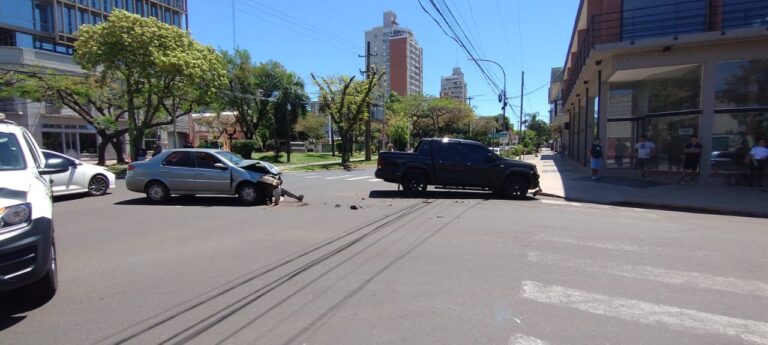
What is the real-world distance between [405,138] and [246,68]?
2511cm

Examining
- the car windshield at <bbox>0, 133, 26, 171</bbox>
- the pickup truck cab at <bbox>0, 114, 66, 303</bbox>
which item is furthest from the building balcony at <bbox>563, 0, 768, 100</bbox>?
the pickup truck cab at <bbox>0, 114, 66, 303</bbox>

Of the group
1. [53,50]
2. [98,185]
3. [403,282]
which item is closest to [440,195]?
[403,282]

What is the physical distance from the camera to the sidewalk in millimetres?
12266

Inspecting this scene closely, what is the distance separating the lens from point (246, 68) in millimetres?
47375

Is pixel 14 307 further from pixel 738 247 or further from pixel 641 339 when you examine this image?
pixel 738 247

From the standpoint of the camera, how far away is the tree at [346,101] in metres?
35.6

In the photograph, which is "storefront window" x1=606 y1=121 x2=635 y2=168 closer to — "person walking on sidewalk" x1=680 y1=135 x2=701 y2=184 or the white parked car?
"person walking on sidewalk" x1=680 y1=135 x2=701 y2=184

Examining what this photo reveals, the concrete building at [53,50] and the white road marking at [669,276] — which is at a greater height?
the concrete building at [53,50]

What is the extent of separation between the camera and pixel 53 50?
45.8 meters

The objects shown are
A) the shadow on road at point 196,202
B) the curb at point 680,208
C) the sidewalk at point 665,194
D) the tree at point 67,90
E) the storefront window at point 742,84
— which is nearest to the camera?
the curb at point 680,208

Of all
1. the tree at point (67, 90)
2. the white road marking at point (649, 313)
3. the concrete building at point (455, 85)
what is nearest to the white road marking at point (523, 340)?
the white road marking at point (649, 313)

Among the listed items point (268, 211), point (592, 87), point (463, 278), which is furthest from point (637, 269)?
point (592, 87)

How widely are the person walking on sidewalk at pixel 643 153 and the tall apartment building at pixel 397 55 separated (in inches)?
1243

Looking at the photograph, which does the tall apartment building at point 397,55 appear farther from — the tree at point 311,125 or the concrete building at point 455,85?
the tree at point 311,125
